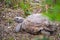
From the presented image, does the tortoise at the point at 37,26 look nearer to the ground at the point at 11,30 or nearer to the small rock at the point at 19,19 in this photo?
the ground at the point at 11,30

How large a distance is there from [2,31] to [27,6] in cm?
130

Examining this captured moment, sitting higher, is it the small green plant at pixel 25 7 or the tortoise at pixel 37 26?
the small green plant at pixel 25 7

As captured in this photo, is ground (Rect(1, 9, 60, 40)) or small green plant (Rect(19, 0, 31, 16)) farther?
small green plant (Rect(19, 0, 31, 16))

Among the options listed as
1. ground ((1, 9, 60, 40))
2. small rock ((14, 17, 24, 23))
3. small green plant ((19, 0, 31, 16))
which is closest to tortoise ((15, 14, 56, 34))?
ground ((1, 9, 60, 40))

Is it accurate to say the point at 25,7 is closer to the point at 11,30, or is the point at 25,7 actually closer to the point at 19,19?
the point at 19,19

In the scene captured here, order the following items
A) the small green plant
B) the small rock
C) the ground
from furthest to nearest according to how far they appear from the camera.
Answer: the small green plant < the small rock < the ground

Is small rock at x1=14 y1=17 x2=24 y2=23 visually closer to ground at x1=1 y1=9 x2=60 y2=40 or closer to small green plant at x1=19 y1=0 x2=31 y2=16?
ground at x1=1 y1=9 x2=60 y2=40

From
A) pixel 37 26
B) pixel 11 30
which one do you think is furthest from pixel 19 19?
pixel 37 26

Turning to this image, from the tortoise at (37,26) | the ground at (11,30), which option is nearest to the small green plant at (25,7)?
the ground at (11,30)

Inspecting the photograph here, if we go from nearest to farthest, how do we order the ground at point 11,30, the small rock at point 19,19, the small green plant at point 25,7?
the ground at point 11,30 → the small rock at point 19,19 → the small green plant at point 25,7

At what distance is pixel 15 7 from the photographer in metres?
4.82

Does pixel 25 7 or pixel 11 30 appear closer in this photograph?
pixel 11 30

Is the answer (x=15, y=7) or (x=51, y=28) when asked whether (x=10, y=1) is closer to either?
(x=15, y=7)

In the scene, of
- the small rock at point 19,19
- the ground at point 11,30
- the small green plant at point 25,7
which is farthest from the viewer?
the small green plant at point 25,7
